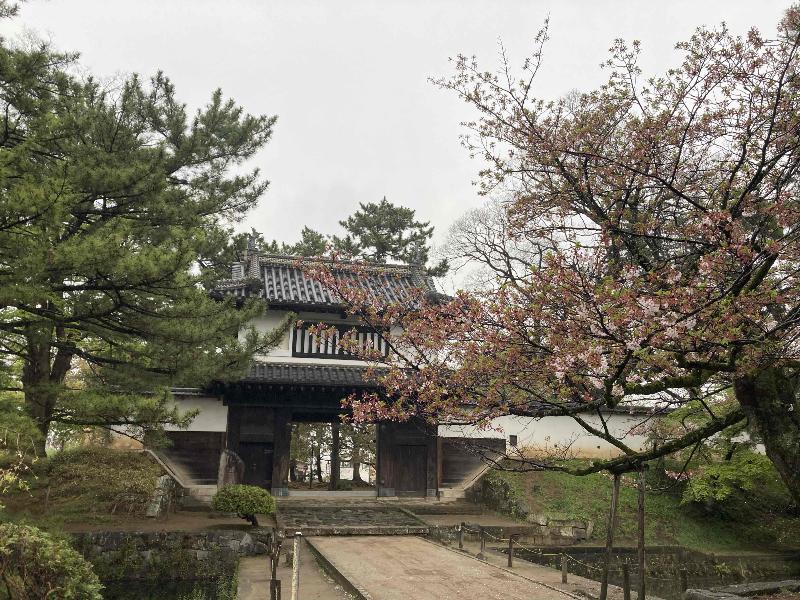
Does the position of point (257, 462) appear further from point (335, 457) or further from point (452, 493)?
point (335, 457)

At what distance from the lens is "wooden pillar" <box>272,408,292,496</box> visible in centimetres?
1880

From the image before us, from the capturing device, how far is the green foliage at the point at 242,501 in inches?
550

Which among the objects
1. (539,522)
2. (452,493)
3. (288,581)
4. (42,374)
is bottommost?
(288,581)

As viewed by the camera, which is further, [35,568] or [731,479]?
[731,479]

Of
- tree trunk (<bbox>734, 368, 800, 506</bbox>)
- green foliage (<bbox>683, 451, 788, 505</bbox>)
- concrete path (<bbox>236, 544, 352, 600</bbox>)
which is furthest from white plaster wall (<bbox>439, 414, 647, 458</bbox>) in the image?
tree trunk (<bbox>734, 368, 800, 506</bbox>)

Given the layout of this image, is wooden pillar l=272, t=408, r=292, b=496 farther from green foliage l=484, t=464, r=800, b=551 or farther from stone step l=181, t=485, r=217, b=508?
green foliage l=484, t=464, r=800, b=551

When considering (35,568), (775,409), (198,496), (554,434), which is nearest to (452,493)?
(554,434)

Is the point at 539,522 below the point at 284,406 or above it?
below

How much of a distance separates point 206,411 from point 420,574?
34.4 feet

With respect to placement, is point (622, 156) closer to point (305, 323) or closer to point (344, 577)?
point (344, 577)

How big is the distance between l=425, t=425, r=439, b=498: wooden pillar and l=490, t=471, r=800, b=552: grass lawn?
7.93 feet

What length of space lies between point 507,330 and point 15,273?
311 inches

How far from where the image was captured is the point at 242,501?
13977 mm

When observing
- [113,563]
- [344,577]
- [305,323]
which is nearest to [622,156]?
[344,577]
